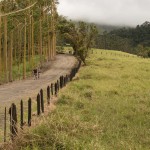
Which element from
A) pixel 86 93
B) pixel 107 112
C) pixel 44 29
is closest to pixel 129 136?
pixel 107 112

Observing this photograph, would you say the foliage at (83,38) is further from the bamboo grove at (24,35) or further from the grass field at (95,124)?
the grass field at (95,124)

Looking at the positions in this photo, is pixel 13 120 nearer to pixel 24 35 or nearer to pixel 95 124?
pixel 95 124

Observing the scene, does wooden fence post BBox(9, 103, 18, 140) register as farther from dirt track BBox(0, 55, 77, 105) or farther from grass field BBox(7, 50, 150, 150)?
dirt track BBox(0, 55, 77, 105)

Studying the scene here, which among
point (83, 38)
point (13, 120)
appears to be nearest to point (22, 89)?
point (13, 120)

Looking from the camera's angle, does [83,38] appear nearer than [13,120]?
No

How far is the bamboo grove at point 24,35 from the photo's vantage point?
4147 centimetres

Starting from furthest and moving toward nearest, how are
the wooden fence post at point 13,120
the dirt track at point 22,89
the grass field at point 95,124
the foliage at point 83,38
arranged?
1. the foliage at point 83,38
2. the dirt track at point 22,89
3. the wooden fence post at point 13,120
4. the grass field at point 95,124

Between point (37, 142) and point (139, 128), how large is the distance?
5953 mm

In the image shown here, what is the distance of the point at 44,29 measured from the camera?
2601 inches

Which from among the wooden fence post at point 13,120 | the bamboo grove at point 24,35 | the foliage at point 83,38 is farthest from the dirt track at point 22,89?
the foliage at point 83,38

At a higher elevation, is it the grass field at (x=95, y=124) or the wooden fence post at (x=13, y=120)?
the wooden fence post at (x=13, y=120)

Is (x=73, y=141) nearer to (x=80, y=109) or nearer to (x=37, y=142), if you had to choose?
(x=37, y=142)

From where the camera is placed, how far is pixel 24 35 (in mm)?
47531

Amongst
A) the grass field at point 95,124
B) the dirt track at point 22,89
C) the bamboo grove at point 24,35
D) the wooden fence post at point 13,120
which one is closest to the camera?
Result: the grass field at point 95,124
